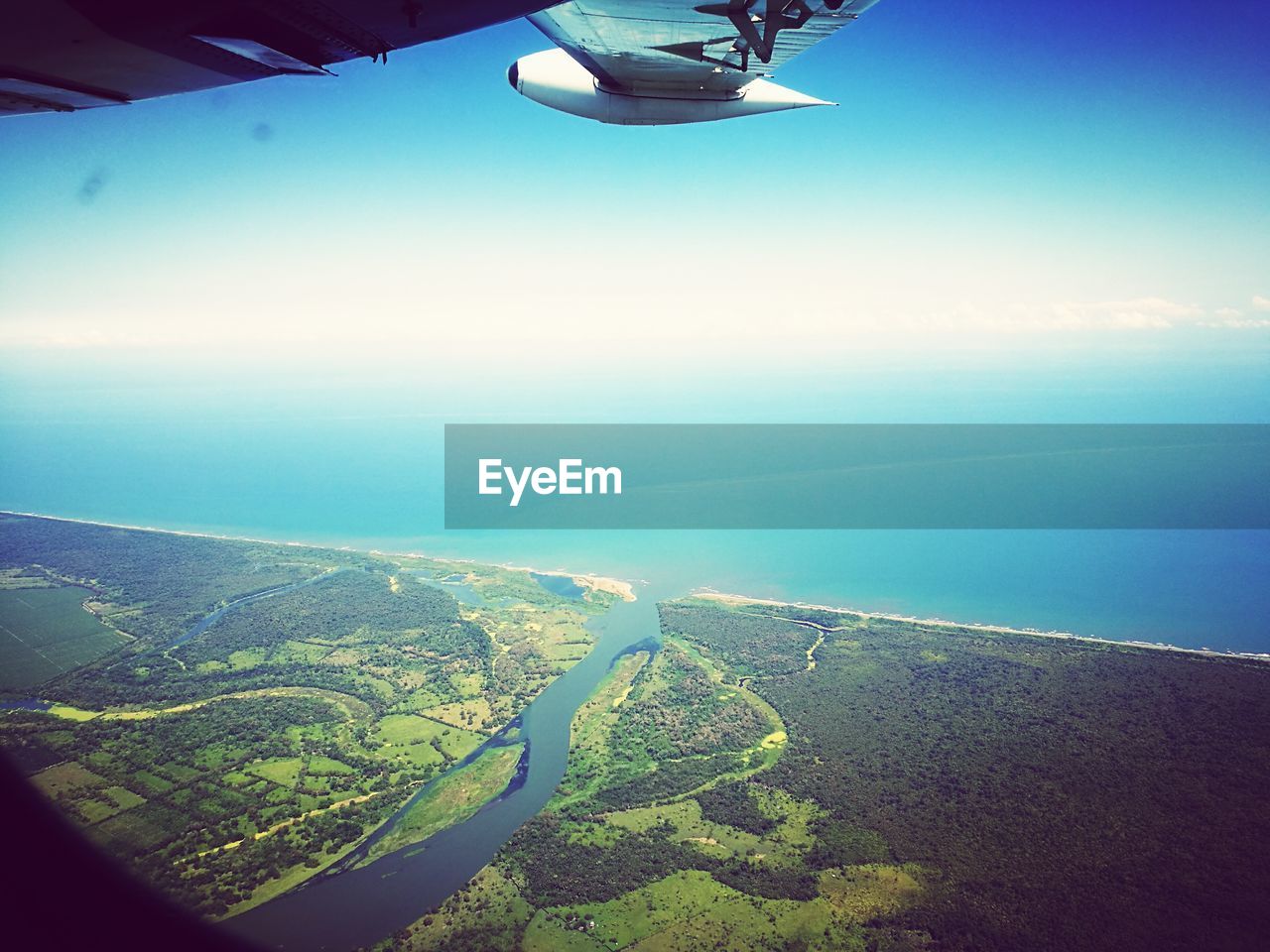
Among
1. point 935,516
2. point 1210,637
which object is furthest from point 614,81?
point 935,516

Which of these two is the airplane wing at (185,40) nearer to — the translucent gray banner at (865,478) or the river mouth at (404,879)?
the river mouth at (404,879)

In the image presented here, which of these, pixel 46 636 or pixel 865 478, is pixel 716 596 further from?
pixel 46 636

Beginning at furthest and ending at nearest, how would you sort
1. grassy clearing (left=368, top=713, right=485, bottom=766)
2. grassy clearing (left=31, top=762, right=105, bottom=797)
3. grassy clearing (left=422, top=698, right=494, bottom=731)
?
grassy clearing (left=422, top=698, right=494, bottom=731) < grassy clearing (left=368, top=713, right=485, bottom=766) < grassy clearing (left=31, top=762, right=105, bottom=797)

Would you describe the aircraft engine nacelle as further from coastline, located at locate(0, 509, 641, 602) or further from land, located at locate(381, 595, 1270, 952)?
coastline, located at locate(0, 509, 641, 602)

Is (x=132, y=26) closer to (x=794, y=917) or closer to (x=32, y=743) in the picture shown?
(x=794, y=917)

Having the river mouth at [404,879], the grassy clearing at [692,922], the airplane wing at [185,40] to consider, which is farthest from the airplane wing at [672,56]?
the river mouth at [404,879]

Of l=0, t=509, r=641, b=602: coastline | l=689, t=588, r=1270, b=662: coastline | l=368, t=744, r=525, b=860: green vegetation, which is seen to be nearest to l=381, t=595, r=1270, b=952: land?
l=689, t=588, r=1270, b=662: coastline
